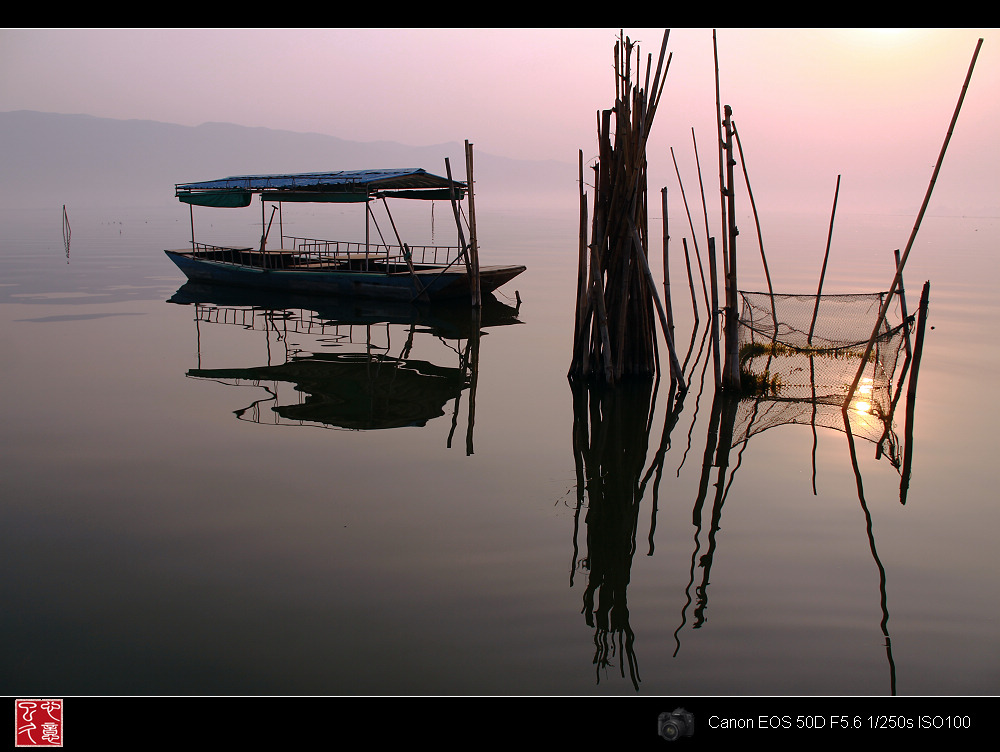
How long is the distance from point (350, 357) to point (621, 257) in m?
5.32

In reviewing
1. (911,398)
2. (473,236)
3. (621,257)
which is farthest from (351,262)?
(911,398)

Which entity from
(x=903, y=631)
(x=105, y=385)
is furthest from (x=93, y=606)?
(x=105, y=385)

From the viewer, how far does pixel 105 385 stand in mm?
10469

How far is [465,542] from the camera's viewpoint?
225 inches

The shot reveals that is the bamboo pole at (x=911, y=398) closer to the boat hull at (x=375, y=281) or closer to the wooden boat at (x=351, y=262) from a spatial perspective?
the wooden boat at (x=351, y=262)

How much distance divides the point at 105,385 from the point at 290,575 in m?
6.79

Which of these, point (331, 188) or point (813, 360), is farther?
point (331, 188)

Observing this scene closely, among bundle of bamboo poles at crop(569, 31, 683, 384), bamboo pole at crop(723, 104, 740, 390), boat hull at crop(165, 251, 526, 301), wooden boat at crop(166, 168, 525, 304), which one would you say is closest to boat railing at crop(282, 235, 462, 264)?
wooden boat at crop(166, 168, 525, 304)

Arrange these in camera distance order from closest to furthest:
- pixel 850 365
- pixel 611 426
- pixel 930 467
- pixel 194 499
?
pixel 194 499
pixel 930 467
pixel 611 426
pixel 850 365

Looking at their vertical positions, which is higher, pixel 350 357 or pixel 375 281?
pixel 375 281

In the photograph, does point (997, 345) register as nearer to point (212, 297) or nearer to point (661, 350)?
point (661, 350)

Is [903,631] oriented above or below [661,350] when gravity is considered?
below
